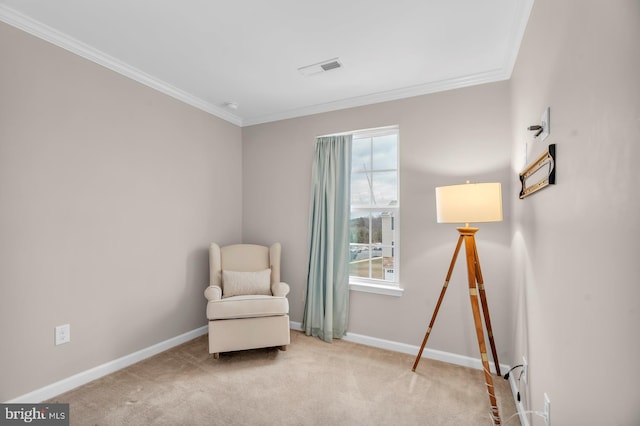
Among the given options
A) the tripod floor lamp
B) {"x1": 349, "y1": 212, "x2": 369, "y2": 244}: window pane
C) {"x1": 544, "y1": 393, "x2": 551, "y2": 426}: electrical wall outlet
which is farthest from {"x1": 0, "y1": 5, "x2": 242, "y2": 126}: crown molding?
{"x1": 544, "y1": 393, "x2": 551, "y2": 426}: electrical wall outlet

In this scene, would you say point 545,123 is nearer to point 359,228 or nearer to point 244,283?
point 359,228

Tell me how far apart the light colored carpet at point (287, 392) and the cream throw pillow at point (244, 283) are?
1.89ft

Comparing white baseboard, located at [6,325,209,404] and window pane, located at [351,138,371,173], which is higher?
window pane, located at [351,138,371,173]

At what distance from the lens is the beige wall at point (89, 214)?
206cm

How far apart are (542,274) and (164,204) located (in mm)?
3057

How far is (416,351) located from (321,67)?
8.91ft

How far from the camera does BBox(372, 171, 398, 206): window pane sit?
3277mm

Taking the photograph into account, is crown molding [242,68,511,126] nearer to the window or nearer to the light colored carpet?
the window

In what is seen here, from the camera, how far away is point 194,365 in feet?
8.93

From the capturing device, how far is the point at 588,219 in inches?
39.7

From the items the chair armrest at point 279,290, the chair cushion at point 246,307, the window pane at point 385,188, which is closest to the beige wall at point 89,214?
the chair cushion at point 246,307

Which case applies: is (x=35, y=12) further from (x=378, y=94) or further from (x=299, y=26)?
(x=378, y=94)

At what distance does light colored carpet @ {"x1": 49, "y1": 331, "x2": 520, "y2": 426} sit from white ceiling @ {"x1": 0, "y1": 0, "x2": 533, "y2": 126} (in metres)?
2.53

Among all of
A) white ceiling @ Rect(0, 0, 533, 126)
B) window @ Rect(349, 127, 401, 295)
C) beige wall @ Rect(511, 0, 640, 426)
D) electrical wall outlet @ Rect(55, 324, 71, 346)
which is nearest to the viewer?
beige wall @ Rect(511, 0, 640, 426)
